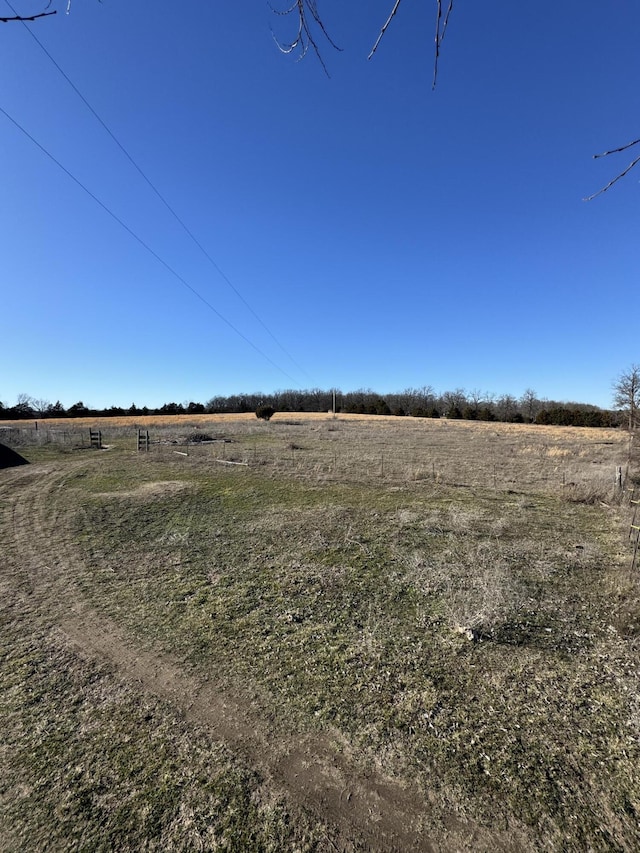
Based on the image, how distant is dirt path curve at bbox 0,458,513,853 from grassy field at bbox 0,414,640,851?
2 centimetres

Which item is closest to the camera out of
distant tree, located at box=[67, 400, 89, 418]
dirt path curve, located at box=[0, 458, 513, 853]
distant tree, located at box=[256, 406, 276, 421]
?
dirt path curve, located at box=[0, 458, 513, 853]

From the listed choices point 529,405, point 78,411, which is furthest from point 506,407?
point 78,411

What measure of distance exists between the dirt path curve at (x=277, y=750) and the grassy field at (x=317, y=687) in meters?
0.02

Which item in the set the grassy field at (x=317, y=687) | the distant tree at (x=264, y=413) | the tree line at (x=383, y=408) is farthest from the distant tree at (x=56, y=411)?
the grassy field at (x=317, y=687)

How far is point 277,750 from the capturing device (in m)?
3.20

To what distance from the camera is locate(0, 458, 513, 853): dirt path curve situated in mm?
2562

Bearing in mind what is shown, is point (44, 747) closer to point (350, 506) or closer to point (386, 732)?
point (386, 732)

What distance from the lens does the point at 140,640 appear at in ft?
15.6

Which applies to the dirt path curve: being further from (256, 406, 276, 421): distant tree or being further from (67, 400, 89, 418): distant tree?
(67, 400, 89, 418): distant tree

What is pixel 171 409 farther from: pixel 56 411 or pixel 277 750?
pixel 277 750

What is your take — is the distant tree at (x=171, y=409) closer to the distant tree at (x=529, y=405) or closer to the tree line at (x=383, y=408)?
the tree line at (x=383, y=408)

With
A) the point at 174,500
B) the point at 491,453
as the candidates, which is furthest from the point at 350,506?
the point at 491,453

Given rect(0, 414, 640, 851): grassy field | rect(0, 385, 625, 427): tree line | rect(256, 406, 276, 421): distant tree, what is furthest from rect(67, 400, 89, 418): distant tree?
rect(0, 414, 640, 851): grassy field

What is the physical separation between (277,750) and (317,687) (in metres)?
0.84
